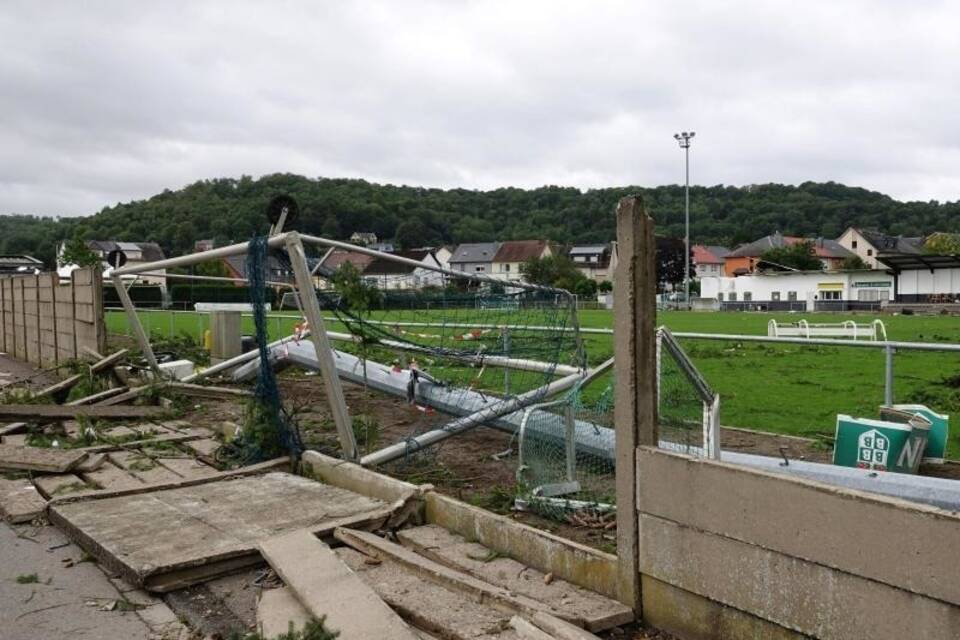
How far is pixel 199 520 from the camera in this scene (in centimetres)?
588

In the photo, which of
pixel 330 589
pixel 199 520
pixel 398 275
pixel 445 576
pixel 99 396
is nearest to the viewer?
pixel 330 589

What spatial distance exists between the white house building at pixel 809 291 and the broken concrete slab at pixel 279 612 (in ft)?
200

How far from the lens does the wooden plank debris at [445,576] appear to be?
3988 mm

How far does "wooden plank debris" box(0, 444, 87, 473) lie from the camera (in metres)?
7.65

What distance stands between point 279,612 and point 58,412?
7537 millimetres

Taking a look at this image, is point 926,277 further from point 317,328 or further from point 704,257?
point 317,328

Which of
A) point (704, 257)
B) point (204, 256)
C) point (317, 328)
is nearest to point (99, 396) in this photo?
point (204, 256)

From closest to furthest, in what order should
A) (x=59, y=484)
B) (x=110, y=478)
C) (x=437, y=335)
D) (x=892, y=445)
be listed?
(x=892, y=445) < (x=59, y=484) < (x=110, y=478) < (x=437, y=335)

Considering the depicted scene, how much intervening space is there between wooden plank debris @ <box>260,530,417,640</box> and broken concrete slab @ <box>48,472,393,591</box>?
0.34 m

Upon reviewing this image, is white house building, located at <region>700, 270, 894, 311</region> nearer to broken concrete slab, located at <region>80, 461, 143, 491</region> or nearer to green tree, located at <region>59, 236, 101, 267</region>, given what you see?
green tree, located at <region>59, 236, 101, 267</region>

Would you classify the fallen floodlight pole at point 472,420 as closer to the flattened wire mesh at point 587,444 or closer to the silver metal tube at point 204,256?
the flattened wire mesh at point 587,444

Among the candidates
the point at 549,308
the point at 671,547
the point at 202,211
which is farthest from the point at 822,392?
the point at 202,211

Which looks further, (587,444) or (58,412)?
(58,412)

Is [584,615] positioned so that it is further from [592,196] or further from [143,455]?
[592,196]
